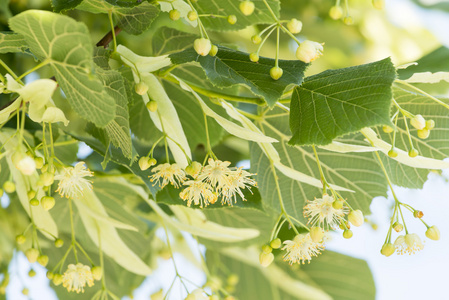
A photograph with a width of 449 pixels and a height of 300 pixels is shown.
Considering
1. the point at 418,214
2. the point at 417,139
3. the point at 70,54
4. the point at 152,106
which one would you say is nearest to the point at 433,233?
the point at 418,214

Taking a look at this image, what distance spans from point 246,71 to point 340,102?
0.42ft

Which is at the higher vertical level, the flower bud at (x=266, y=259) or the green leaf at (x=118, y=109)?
the green leaf at (x=118, y=109)

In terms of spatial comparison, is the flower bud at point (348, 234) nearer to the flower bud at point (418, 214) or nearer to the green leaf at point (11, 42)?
the flower bud at point (418, 214)

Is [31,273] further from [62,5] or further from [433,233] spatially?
[433,233]

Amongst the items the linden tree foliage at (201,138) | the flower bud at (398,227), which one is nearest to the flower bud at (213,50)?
the linden tree foliage at (201,138)

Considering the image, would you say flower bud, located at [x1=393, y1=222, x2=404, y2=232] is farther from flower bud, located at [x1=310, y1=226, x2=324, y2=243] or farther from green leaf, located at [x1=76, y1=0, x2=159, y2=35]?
green leaf, located at [x1=76, y1=0, x2=159, y2=35]

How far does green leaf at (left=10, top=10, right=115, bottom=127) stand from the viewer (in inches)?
20.1

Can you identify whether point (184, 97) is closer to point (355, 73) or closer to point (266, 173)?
point (266, 173)

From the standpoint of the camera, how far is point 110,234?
973 mm

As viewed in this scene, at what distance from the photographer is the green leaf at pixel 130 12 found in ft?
2.31

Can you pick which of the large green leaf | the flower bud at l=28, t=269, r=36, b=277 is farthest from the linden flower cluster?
the large green leaf

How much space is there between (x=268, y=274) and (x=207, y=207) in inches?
26.7

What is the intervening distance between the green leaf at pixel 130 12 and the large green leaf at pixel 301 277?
2.62 ft

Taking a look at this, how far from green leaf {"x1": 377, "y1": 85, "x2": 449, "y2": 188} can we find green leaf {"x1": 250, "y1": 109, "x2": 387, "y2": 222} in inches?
1.8
